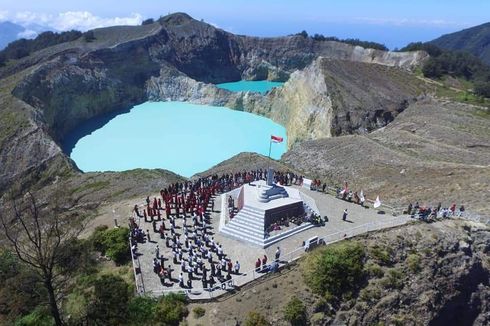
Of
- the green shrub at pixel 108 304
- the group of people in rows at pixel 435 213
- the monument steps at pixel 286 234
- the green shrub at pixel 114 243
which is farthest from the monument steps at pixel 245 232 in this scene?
the group of people in rows at pixel 435 213

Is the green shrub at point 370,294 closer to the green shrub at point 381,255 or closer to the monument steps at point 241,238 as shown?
the green shrub at point 381,255

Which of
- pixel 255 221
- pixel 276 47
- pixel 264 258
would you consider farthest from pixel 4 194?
pixel 276 47

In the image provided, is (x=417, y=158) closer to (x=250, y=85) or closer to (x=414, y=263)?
(x=414, y=263)

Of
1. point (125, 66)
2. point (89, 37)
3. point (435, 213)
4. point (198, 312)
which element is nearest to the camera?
point (198, 312)

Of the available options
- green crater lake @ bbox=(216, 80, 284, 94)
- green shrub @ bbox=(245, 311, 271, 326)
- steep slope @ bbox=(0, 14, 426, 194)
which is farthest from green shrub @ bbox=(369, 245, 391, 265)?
green crater lake @ bbox=(216, 80, 284, 94)

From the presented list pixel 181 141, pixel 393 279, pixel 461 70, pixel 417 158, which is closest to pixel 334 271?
pixel 393 279

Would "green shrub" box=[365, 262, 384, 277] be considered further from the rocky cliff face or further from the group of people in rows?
the rocky cliff face
